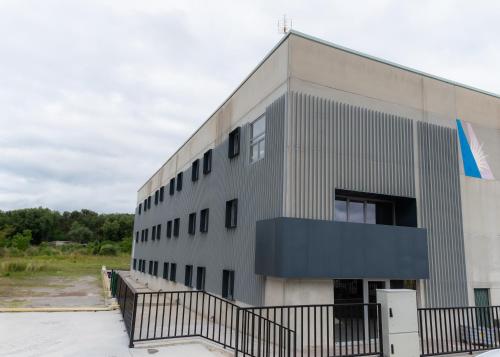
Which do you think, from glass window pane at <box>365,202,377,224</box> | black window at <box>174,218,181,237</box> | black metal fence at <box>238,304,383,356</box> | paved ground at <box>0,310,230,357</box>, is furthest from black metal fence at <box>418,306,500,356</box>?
black window at <box>174,218,181,237</box>

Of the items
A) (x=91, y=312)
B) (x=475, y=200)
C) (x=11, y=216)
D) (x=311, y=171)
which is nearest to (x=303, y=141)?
(x=311, y=171)

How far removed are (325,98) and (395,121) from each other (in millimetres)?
2792

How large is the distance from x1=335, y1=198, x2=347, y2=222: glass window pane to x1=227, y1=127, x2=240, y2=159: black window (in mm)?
4623

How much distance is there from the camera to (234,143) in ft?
47.0

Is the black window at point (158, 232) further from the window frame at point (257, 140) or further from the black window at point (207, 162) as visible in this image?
the window frame at point (257, 140)

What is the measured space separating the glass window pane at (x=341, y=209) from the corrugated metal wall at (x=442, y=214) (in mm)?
2694

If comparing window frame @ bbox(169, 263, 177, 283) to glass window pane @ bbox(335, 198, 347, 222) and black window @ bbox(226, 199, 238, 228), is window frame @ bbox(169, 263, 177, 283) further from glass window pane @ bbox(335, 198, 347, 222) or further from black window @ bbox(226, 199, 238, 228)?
glass window pane @ bbox(335, 198, 347, 222)

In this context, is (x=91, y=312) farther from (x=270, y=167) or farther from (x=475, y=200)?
(x=475, y=200)

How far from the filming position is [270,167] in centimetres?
1077

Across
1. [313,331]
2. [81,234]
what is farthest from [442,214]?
[81,234]

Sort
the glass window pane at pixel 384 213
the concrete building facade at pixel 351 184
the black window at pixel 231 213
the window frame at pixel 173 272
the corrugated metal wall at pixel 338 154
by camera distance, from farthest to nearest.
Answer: the window frame at pixel 173 272, the black window at pixel 231 213, the glass window pane at pixel 384 213, the corrugated metal wall at pixel 338 154, the concrete building facade at pixel 351 184

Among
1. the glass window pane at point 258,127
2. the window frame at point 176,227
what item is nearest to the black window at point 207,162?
the glass window pane at point 258,127

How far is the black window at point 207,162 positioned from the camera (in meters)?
17.2

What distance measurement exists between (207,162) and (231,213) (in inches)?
179
